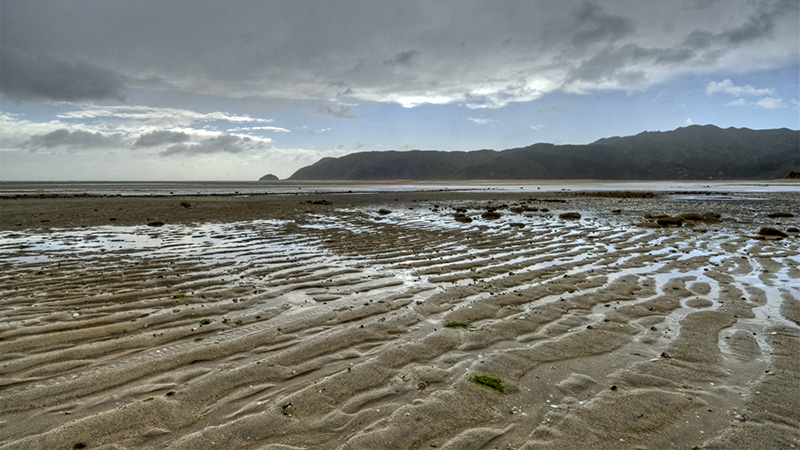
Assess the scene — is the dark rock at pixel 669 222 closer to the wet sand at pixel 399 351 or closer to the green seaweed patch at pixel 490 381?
the wet sand at pixel 399 351

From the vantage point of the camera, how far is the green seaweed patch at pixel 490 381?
4.01 m

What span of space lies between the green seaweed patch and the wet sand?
3 cm

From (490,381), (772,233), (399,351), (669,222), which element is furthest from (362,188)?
(490,381)

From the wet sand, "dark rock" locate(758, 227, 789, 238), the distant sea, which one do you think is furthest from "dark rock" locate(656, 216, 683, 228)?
the distant sea

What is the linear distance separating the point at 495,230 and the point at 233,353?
41.1ft

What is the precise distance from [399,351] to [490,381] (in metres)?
1.18

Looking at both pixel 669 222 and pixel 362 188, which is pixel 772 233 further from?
pixel 362 188

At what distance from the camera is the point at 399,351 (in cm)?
484

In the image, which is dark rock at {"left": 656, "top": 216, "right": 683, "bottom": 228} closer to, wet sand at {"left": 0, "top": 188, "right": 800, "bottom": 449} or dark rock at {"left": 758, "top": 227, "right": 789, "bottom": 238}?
dark rock at {"left": 758, "top": 227, "right": 789, "bottom": 238}

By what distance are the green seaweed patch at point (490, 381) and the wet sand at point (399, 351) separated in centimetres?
3

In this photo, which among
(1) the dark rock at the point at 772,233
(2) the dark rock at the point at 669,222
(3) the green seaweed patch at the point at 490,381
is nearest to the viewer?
(3) the green seaweed patch at the point at 490,381

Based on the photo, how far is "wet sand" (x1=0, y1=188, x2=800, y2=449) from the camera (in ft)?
Result: 10.9

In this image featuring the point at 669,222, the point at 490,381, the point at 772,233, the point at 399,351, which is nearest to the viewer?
the point at 490,381

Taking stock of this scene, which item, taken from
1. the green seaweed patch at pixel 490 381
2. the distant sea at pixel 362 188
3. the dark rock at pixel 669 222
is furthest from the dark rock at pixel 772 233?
the distant sea at pixel 362 188
